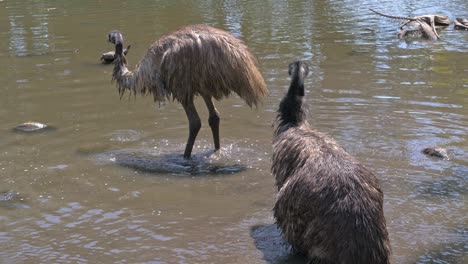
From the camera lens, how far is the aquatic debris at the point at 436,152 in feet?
24.9

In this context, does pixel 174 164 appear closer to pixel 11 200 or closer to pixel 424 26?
pixel 11 200

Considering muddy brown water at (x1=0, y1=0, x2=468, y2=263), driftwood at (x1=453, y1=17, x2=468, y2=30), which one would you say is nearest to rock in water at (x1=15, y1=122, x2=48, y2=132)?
muddy brown water at (x1=0, y1=0, x2=468, y2=263)

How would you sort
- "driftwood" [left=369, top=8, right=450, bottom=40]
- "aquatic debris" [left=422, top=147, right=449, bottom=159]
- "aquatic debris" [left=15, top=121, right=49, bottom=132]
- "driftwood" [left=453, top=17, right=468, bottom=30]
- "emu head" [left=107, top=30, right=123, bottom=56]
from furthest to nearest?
"driftwood" [left=453, top=17, right=468, bottom=30], "driftwood" [left=369, top=8, right=450, bottom=40], "aquatic debris" [left=15, top=121, right=49, bottom=132], "emu head" [left=107, top=30, right=123, bottom=56], "aquatic debris" [left=422, top=147, right=449, bottom=159]

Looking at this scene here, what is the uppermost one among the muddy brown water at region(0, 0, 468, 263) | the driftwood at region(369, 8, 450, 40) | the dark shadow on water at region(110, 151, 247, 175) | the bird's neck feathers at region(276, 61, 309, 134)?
the bird's neck feathers at region(276, 61, 309, 134)

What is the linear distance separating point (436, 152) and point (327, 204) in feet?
10.9

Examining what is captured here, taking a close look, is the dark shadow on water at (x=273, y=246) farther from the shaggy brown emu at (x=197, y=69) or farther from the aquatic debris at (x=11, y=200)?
the aquatic debris at (x=11, y=200)

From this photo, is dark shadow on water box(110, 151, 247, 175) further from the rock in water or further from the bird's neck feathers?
the bird's neck feathers

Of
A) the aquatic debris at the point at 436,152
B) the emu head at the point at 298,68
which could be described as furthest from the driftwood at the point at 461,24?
the emu head at the point at 298,68

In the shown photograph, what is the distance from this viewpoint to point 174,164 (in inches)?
310

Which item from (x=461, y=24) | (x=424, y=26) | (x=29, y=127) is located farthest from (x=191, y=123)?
(x=461, y=24)

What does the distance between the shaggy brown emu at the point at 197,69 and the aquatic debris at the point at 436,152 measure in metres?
1.96

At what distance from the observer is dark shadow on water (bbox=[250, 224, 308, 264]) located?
5348mm

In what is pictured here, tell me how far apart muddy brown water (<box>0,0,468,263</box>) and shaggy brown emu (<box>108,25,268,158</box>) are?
0.75m

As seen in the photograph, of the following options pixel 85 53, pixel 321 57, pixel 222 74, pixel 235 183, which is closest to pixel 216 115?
pixel 222 74
